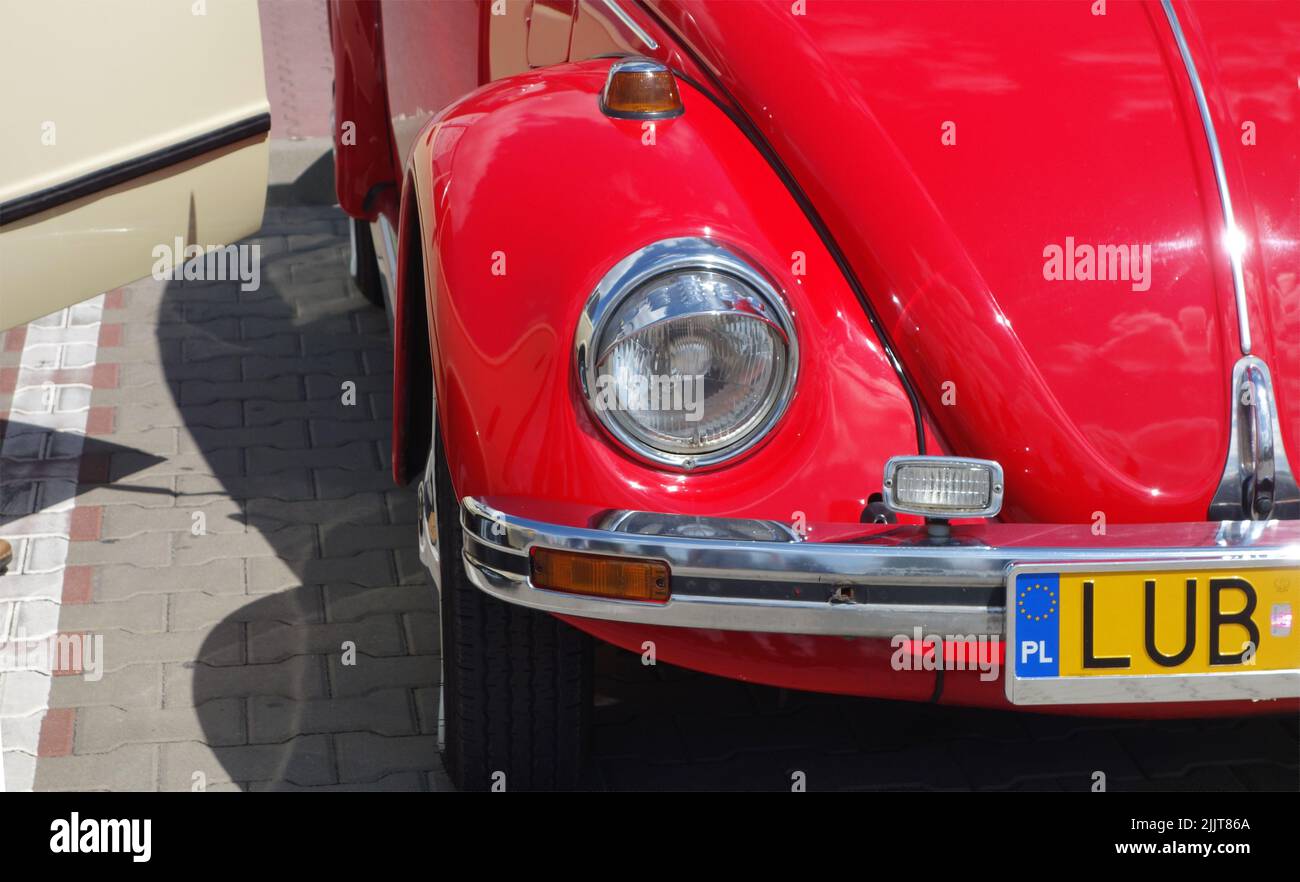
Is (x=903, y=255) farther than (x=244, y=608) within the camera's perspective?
No

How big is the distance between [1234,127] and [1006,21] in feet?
1.22

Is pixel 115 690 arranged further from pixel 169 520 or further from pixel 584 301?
pixel 584 301

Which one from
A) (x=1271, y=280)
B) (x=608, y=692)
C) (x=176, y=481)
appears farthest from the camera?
(x=176, y=481)

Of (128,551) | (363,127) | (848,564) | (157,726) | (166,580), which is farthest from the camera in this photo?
(363,127)

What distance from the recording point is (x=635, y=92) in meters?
2.19

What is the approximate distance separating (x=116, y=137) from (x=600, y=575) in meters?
1.52

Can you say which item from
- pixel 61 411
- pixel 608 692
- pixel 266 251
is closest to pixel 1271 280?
pixel 608 692

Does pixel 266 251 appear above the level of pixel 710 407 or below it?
above

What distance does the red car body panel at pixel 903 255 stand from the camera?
199 cm

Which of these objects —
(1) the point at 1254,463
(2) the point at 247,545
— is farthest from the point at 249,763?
(1) the point at 1254,463

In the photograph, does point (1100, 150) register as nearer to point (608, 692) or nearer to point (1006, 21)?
point (1006, 21)

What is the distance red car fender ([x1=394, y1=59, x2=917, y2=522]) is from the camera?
196cm

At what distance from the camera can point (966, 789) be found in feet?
8.29

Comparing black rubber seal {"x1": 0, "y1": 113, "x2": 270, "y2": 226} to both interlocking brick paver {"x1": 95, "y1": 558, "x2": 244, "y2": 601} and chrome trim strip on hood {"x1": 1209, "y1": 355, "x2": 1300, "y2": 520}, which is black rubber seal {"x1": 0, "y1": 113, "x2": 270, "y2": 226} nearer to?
interlocking brick paver {"x1": 95, "y1": 558, "x2": 244, "y2": 601}
